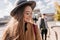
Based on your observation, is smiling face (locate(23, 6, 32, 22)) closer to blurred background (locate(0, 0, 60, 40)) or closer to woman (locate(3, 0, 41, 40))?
woman (locate(3, 0, 41, 40))

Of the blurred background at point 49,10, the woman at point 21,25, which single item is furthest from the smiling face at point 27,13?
the blurred background at point 49,10

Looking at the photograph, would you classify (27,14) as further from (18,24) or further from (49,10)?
(49,10)

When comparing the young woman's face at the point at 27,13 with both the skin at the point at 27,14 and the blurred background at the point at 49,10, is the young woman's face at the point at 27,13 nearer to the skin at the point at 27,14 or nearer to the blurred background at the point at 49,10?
the skin at the point at 27,14

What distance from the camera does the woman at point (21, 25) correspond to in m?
0.68

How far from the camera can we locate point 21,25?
683 millimetres

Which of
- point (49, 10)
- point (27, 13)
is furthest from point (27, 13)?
point (49, 10)

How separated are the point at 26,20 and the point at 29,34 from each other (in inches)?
2.3

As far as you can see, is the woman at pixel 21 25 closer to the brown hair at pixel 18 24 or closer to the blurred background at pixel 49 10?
the brown hair at pixel 18 24

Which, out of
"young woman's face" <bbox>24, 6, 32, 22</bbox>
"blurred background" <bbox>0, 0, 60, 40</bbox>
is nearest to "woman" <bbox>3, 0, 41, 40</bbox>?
"young woman's face" <bbox>24, 6, 32, 22</bbox>

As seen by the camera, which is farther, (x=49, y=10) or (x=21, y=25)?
(x=49, y=10)

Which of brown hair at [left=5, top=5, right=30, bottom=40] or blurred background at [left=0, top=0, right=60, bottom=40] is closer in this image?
brown hair at [left=5, top=5, right=30, bottom=40]

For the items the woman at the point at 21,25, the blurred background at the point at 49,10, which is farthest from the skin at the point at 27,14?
the blurred background at the point at 49,10

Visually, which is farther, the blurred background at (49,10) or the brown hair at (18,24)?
the blurred background at (49,10)

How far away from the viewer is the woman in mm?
676
